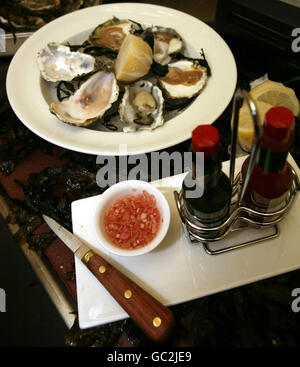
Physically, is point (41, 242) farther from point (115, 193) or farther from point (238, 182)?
point (238, 182)

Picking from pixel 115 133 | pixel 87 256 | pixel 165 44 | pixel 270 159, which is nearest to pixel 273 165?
pixel 270 159

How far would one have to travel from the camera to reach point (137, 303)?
57cm

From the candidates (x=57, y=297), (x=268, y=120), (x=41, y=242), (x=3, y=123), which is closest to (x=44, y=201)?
(x=41, y=242)

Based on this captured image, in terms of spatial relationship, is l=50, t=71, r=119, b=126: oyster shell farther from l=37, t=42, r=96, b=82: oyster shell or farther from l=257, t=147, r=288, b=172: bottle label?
l=257, t=147, r=288, b=172: bottle label

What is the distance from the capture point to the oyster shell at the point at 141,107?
0.94 meters

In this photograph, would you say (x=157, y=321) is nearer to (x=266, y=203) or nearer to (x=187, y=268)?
(x=187, y=268)

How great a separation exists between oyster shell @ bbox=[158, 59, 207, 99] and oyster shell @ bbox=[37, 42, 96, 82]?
25cm

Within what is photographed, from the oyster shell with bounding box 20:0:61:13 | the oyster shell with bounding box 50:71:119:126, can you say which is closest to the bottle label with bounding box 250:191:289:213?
the oyster shell with bounding box 50:71:119:126

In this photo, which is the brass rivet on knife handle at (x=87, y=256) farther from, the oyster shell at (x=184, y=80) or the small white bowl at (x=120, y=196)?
the oyster shell at (x=184, y=80)

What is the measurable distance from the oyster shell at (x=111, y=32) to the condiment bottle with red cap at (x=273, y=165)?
812mm

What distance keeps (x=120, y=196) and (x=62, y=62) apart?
652 mm

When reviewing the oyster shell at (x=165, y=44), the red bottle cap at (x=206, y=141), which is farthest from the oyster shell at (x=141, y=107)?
the red bottle cap at (x=206, y=141)
